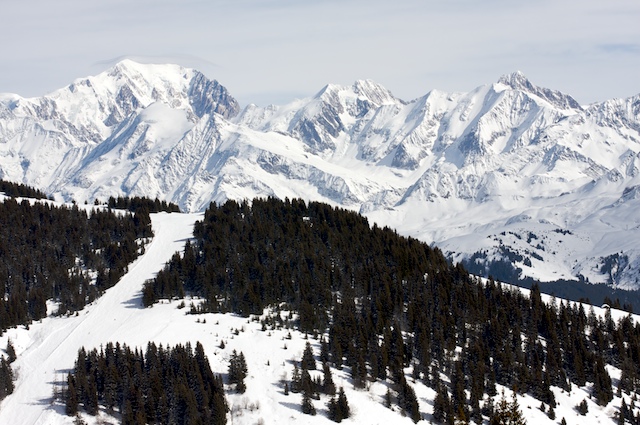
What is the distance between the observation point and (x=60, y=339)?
443 ft

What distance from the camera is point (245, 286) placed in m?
154

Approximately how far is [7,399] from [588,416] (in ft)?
300

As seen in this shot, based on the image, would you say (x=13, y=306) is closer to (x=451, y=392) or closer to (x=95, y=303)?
(x=95, y=303)

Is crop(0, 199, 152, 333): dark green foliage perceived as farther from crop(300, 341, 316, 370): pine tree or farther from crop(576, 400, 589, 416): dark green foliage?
crop(576, 400, 589, 416): dark green foliage

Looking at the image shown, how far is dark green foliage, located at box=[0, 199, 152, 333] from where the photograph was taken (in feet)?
492

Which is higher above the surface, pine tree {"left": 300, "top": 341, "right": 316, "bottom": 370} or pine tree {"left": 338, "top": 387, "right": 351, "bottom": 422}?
pine tree {"left": 300, "top": 341, "right": 316, "bottom": 370}

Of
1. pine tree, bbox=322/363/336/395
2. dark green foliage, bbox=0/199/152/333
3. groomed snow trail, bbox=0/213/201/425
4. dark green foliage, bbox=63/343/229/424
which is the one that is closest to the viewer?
dark green foliage, bbox=63/343/229/424

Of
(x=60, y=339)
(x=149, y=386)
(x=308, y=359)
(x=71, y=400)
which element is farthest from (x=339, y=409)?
(x=60, y=339)

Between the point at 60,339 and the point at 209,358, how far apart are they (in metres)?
31.5

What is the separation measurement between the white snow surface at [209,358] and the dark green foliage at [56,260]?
452 cm

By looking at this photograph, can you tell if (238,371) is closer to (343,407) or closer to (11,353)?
(343,407)

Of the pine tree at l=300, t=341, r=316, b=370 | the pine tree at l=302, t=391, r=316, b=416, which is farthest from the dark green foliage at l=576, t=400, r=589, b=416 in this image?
the pine tree at l=302, t=391, r=316, b=416

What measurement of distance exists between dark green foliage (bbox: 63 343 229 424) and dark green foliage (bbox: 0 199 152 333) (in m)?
35.5

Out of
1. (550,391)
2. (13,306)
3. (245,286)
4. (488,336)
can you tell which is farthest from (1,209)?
(550,391)
